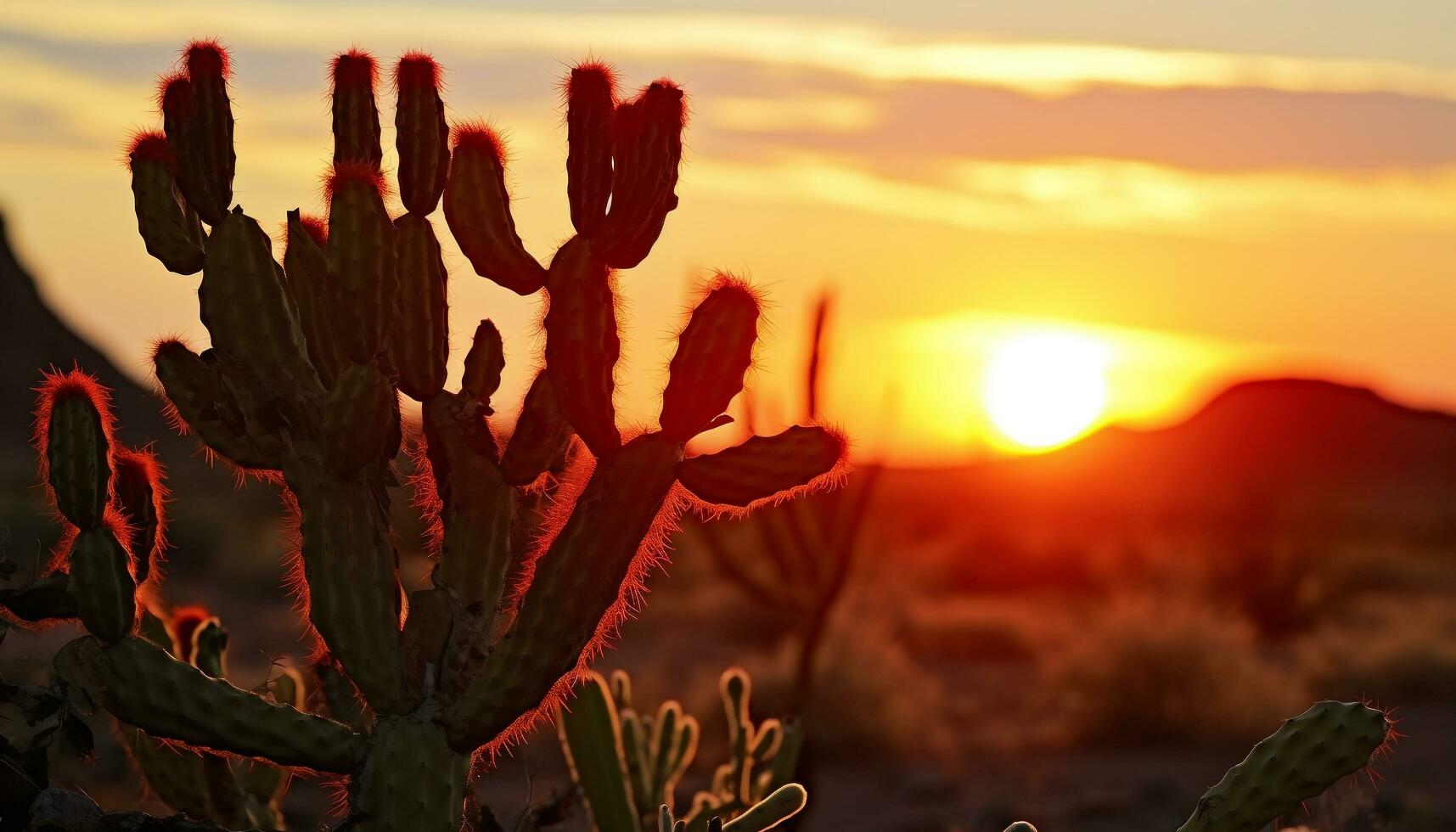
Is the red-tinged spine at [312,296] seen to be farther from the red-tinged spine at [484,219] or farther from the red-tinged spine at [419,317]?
the red-tinged spine at [484,219]

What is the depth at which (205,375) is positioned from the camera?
16.2 feet

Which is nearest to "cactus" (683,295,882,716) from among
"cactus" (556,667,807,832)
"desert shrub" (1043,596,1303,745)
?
"cactus" (556,667,807,832)

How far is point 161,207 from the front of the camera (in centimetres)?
497

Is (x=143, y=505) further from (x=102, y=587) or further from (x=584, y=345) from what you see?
(x=584, y=345)

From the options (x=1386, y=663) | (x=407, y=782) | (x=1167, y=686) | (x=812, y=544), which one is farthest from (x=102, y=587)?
(x=1386, y=663)

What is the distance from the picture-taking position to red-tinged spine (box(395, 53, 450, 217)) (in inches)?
193

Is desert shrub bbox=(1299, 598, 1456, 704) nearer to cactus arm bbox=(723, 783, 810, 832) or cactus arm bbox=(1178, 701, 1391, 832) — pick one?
cactus arm bbox=(1178, 701, 1391, 832)

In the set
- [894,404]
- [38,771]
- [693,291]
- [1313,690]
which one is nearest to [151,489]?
[38,771]

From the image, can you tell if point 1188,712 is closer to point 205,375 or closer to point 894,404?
point 894,404

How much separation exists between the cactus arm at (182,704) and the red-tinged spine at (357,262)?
0.98 metres

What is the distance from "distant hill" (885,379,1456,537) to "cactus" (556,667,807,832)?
176 ft

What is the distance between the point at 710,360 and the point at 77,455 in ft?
5.65

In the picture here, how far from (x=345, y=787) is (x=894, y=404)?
32.5 ft

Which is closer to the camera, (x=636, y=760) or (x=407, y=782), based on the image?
(x=407, y=782)
